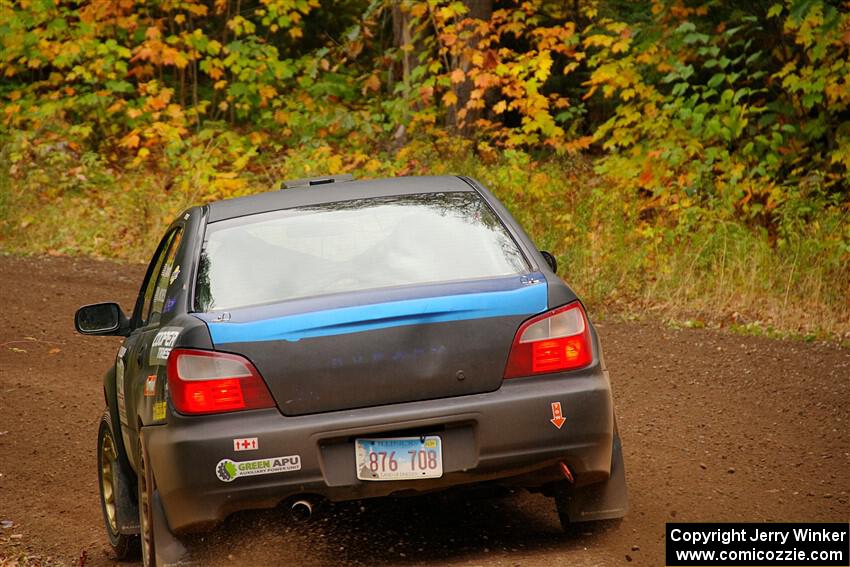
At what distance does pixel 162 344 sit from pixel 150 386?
20cm

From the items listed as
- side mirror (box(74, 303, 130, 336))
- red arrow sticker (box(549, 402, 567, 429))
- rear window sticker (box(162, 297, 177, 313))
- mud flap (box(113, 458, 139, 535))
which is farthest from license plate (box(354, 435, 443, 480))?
side mirror (box(74, 303, 130, 336))

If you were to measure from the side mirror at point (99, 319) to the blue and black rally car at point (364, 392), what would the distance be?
95 centimetres

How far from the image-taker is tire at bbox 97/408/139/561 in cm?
559

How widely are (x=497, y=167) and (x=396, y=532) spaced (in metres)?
10.5

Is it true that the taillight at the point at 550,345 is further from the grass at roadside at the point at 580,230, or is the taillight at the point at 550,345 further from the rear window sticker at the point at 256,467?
the grass at roadside at the point at 580,230

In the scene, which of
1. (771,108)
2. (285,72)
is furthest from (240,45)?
(771,108)

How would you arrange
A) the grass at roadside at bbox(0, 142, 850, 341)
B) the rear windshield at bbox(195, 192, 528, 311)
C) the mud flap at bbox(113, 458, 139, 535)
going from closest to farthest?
the rear windshield at bbox(195, 192, 528, 311) → the mud flap at bbox(113, 458, 139, 535) → the grass at roadside at bbox(0, 142, 850, 341)

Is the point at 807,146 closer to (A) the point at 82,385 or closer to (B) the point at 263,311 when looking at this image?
(A) the point at 82,385

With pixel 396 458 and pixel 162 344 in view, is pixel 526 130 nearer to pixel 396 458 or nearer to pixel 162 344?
pixel 162 344

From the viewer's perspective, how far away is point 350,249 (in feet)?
16.4

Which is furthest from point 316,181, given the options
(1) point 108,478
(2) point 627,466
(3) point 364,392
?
(2) point 627,466

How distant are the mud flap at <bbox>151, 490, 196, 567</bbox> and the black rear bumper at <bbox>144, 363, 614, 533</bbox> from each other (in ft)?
0.28

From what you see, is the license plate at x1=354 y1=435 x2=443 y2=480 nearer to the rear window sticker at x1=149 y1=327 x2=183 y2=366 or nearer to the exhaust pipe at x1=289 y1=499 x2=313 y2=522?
the exhaust pipe at x1=289 y1=499 x2=313 y2=522

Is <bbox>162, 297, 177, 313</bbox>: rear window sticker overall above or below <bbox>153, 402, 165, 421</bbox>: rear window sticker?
above
